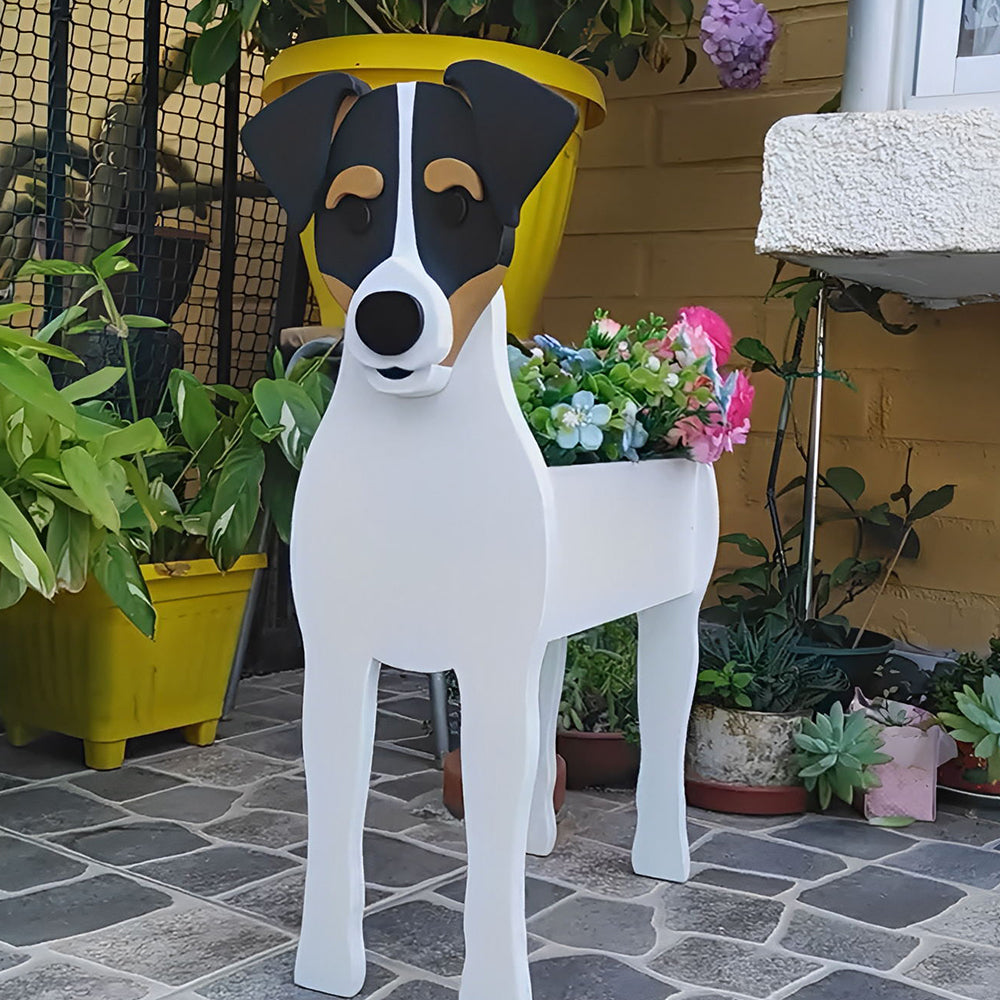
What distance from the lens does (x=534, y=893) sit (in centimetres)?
134

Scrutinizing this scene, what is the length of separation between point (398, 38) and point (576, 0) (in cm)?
29

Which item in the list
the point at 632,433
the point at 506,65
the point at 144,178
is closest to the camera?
the point at 632,433

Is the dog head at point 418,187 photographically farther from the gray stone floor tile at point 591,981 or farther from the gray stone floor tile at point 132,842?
the gray stone floor tile at point 132,842

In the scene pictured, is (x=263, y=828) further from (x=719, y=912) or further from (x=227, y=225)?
(x=227, y=225)

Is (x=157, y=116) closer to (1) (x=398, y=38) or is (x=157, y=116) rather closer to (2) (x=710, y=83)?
(1) (x=398, y=38)

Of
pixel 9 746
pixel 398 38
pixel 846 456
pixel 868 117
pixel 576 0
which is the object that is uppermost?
pixel 576 0

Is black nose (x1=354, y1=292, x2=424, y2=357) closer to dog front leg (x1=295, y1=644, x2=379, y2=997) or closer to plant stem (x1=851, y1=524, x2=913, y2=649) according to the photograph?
dog front leg (x1=295, y1=644, x2=379, y2=997)

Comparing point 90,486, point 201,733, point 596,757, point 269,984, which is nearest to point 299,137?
point 90,486

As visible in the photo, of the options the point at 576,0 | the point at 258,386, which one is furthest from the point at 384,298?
the point at 576,0

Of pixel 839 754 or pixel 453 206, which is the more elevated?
pixel 453 206

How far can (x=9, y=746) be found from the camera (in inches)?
71.7

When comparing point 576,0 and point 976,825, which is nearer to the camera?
point 976,825

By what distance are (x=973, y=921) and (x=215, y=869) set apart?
2.71ft

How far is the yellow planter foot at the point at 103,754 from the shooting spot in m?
1.73
